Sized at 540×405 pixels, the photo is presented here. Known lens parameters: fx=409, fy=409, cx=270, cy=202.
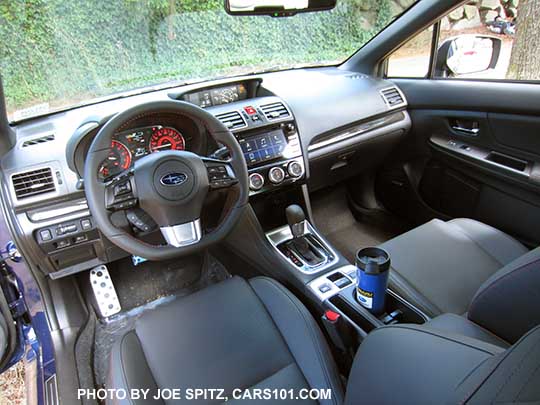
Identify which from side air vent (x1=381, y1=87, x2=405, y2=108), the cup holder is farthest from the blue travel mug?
side air vent (x1=381, y1=87, x2=405, y2=108)

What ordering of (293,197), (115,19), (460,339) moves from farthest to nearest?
(293,197) → (115,19) → (460,339)

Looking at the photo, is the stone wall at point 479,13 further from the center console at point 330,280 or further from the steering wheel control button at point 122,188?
the steering wheel control button at point 122,188

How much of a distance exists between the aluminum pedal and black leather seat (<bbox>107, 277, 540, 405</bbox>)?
722mm

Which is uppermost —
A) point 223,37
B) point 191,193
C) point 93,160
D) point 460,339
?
point 223,37

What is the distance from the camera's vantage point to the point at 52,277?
65.2 inches

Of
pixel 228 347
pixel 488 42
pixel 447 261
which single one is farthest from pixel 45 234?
pixel 488 42

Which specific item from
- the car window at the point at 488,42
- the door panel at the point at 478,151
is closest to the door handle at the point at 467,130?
the door panel at the point at 478,151

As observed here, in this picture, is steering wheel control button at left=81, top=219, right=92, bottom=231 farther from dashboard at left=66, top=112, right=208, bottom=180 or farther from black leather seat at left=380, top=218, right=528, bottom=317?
black leather seat at left=380, top=218, right=528, bottom=317

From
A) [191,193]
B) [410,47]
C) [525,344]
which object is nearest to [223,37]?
[410,47]

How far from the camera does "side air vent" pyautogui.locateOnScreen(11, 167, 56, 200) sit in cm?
145

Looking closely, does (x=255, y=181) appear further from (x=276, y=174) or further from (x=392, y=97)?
(x=392, y=97)

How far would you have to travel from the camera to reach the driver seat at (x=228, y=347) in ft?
3.75

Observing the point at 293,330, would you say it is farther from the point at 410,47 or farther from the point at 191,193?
the point at 410,47

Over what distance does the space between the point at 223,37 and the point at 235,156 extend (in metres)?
1.07
